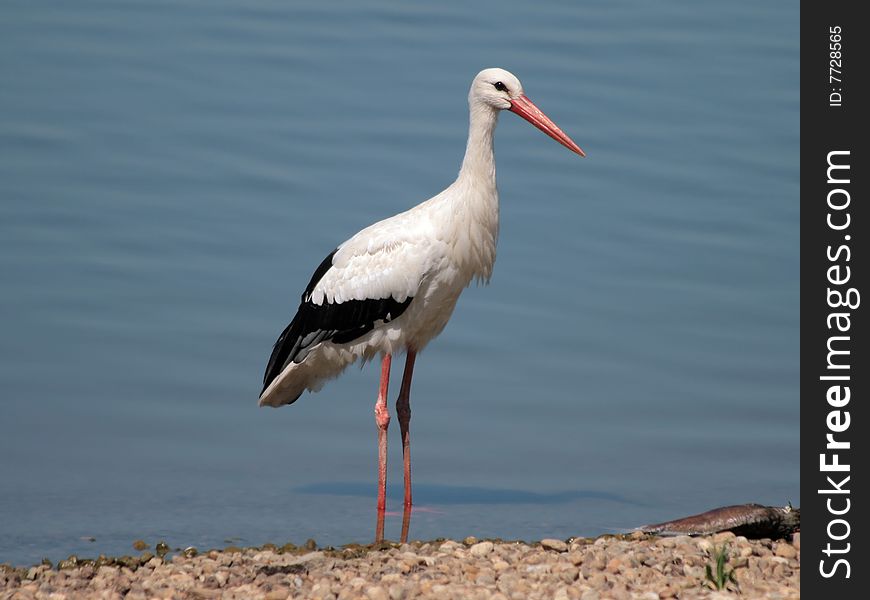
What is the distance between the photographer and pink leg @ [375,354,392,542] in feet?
30.2

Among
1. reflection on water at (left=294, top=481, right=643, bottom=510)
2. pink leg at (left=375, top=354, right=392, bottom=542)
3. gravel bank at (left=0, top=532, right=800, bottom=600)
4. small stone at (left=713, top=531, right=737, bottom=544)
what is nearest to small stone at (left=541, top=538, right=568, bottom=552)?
gravel bank at (left=0, top=532, right=800, bottom=600)

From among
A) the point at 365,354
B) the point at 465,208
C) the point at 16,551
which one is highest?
the point at 465,208

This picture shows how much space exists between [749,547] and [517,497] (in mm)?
2986

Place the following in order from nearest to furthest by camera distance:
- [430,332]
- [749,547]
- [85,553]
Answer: [749,547] → [85,553] → [430,332]

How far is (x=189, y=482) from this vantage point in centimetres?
1060

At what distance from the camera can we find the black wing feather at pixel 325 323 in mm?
9242

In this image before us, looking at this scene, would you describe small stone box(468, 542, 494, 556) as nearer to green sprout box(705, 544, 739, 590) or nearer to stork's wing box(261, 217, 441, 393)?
green sprout box(705, 544, 739, 590)

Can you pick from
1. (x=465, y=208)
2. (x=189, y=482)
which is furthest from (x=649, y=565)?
(x=189, y=482)

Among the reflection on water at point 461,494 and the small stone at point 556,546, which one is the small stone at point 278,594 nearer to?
the small stone at point 556,546

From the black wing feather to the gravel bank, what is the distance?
5.62 feet

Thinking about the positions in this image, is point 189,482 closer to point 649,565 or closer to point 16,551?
point 16,551

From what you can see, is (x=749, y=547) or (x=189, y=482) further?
(x=189, y=482)

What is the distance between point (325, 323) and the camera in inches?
372

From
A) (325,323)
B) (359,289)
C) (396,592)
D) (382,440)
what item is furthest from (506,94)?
(396,592)
